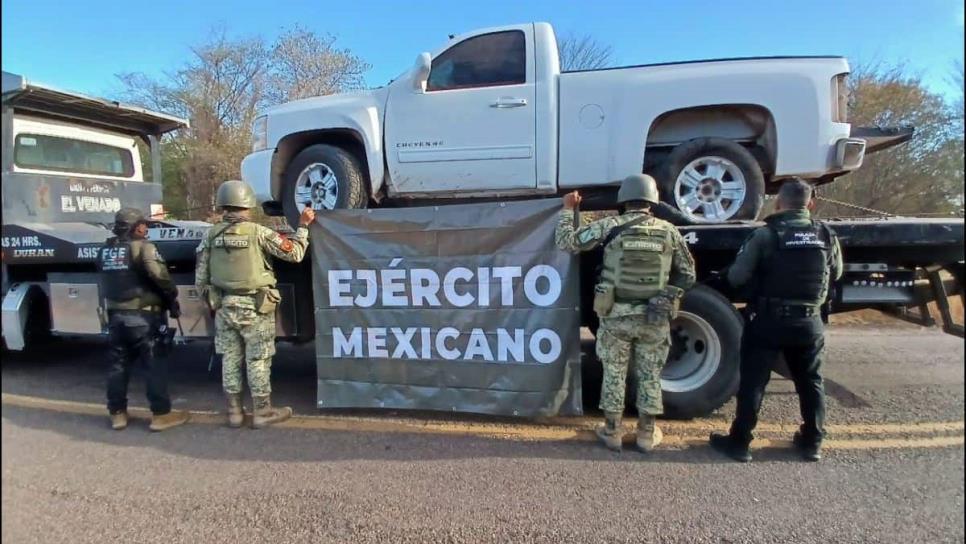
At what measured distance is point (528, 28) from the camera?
4.55 m

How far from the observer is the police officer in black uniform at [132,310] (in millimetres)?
4039

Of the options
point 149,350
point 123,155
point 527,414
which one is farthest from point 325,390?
point 123,155

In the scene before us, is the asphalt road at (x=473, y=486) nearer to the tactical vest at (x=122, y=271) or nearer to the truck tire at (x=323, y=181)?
the tactical vest at (x=122, y=271)

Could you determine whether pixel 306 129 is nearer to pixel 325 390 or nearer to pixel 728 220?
pixel 325 390

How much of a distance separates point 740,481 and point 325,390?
3.07 m

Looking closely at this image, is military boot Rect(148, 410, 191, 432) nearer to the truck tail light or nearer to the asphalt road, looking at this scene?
the asphalt road

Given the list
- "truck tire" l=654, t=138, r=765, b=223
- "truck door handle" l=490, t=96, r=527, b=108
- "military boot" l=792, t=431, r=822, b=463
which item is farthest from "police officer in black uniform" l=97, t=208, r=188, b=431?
"military boot" l=792, t=431, r=822, b=463

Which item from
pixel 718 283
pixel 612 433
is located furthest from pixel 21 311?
pixel 718 283

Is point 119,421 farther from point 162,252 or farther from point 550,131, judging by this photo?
point 550,131

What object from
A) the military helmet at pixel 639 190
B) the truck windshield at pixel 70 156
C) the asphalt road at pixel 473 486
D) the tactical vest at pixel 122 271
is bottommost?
the asphalt road at pixel 473 486

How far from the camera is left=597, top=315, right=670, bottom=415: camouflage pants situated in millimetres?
3514

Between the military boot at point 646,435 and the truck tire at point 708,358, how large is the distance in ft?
1.67

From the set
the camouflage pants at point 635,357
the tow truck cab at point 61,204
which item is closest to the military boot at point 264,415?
the tow truck cab at point 61,204

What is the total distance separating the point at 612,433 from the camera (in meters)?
3.55
